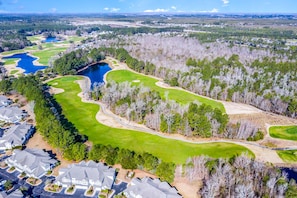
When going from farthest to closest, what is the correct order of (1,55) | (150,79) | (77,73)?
(1,55) < (77,73) < (150,79)

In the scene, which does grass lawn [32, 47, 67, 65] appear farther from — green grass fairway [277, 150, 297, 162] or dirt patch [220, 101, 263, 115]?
green grass fairway [277, 150, 297, 162]

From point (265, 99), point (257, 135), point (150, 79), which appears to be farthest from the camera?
point (150, 79)

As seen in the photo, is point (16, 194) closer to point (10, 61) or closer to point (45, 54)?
point (10, 61)

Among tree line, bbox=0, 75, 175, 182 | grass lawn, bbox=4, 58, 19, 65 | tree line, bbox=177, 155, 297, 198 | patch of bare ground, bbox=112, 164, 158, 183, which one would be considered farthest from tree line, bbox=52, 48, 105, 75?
tree line, bbox=177, 155, 297, 198

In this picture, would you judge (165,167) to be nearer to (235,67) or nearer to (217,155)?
(217,155)

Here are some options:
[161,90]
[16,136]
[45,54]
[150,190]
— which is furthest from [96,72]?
[150,190]

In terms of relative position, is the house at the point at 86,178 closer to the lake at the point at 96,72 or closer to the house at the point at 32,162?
the house at the point at 32,162

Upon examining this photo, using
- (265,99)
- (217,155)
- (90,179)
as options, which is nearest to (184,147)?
(217,155)
